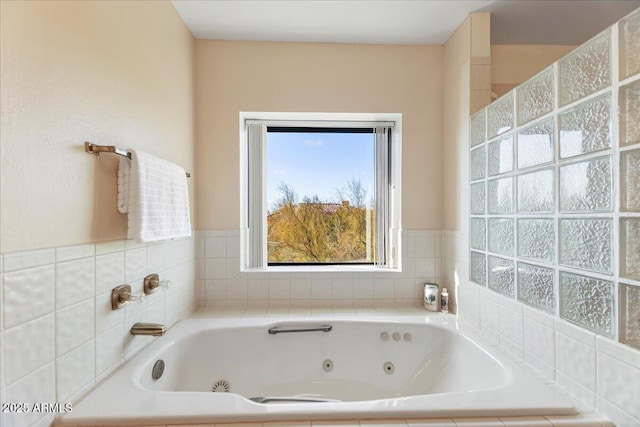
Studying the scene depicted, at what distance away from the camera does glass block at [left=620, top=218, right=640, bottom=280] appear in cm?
82

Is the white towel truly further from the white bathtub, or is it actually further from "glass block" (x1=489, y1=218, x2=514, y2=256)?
"glass block" (x1=489, y1=218, x2=514, y2=256)

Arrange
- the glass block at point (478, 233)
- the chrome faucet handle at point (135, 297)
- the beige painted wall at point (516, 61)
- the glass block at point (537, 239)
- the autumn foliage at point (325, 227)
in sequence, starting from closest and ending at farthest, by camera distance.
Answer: the glass block at point (537, 239) < the chrome faucet handle at point (135, 297) < the glass block at point (478, 233) < the beige painted wall at point (516, 61) < the autumn foliage at point (325, 227)

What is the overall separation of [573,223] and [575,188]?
115 millimetres

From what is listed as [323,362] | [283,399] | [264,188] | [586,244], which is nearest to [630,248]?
[586,244]

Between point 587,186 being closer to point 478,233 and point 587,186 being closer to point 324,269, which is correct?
point 478,233

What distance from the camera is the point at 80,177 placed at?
3.36 feet

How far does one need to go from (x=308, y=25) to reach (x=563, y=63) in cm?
133

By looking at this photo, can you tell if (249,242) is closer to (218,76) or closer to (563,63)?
(218,76)

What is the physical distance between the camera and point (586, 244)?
0.97m

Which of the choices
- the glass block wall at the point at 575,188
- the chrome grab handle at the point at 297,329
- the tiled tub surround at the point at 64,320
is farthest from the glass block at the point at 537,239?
the tiled tub surround at the point at 64,320

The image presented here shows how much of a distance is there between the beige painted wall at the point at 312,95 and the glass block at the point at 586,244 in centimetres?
103

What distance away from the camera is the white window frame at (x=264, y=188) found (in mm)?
2158

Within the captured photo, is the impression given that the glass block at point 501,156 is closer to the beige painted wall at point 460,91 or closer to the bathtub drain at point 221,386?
the beige painted wall at point 460,91

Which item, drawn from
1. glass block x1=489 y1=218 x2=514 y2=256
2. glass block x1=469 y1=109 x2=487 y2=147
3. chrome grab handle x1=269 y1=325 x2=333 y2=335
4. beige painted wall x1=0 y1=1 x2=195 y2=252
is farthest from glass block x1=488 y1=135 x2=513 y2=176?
beige painted wall x1=0 y1=1 x2=195 y2=252
